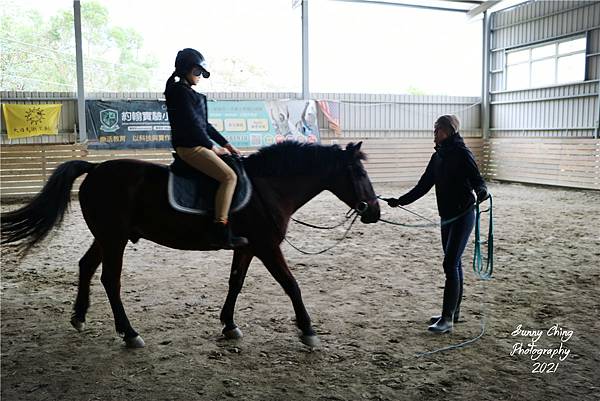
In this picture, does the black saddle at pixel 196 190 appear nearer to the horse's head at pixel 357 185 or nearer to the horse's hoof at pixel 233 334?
the horse's head at pixel 357 185

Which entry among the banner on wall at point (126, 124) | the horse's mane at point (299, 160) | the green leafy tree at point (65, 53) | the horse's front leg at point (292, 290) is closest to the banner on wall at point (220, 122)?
the banner on wall at point (126, 124)

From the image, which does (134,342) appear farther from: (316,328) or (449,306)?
(449,306)

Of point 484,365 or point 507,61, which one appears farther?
point 507,61

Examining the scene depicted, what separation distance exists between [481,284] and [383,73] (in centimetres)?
1463

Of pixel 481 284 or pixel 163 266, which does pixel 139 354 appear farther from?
pixel 481 284

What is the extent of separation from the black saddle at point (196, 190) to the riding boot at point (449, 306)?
165 cm

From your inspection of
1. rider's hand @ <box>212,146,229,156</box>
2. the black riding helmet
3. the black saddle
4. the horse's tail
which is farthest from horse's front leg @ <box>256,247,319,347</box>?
the horse's tail

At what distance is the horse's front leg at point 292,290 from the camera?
3.39 meters

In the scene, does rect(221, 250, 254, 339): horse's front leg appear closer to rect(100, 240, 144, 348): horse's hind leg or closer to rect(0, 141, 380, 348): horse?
rect(0, 141, 380, 348): horse

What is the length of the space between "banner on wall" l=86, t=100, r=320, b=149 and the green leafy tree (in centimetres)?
276

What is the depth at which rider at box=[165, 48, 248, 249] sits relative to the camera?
3406mm

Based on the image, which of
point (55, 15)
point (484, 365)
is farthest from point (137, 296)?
point (55, 15)

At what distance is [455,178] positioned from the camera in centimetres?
361

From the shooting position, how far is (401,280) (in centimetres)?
507
